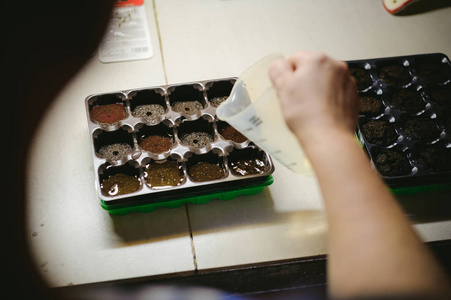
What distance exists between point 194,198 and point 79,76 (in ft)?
2.30

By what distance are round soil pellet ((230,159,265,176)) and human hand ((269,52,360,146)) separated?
45cm

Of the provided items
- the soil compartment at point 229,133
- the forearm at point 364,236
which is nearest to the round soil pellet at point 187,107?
the soil compartment at point 229,133

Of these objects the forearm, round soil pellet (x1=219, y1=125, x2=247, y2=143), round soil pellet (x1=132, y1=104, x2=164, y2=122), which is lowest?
the forearm

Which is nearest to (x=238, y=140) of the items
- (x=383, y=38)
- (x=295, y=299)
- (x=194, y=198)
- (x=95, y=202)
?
(x=194, y=198)

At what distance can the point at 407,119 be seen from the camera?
4.40 ft

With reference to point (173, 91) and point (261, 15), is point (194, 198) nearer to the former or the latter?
point (173, 91)

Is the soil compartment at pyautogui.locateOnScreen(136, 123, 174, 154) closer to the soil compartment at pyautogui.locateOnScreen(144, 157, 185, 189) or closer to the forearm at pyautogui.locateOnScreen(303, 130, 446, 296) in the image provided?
the soil compartment at pyautogui.locateOnScreen(144, 157, 185, 189)

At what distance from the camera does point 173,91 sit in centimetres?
131

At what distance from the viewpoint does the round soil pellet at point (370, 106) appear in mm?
1331

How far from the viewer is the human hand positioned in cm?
71

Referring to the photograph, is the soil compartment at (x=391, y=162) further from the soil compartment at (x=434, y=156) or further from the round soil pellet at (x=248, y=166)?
the round soil pellet at (x=248, y=166)

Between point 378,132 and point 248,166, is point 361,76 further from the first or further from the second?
point 248,166

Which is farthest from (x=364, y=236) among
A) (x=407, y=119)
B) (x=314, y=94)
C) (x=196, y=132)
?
(x=407, y=119)

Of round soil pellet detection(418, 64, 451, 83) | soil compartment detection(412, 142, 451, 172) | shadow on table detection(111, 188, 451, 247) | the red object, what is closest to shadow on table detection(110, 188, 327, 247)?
shadow on table detection(111, 188, 451, 247)
